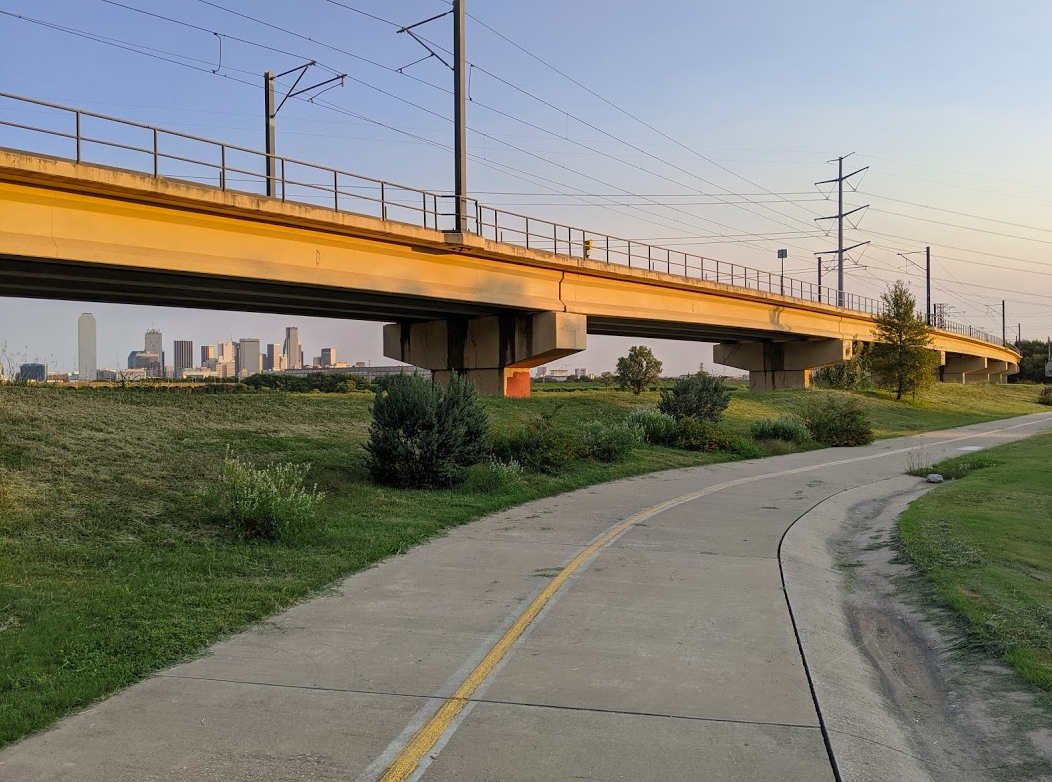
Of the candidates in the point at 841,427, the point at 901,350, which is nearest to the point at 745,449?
the point at 841,427

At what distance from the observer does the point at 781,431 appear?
97.7 ft

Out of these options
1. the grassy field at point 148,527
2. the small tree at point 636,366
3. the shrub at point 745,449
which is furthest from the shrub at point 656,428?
the small tree at point 636,366

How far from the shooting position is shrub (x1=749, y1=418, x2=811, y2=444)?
29672mm

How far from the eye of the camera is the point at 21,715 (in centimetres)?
523

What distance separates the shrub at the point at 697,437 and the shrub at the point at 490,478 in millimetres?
9782

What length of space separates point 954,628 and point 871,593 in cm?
185

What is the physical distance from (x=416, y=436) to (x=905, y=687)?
1046 cm

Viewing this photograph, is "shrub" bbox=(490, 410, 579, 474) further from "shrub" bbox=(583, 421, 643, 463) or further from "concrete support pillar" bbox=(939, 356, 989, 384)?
"concrete support pillar" bbox=(939, 356, 989, 384)

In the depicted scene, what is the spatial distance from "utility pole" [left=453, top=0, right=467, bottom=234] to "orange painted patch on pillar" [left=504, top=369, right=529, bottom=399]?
27.2ft

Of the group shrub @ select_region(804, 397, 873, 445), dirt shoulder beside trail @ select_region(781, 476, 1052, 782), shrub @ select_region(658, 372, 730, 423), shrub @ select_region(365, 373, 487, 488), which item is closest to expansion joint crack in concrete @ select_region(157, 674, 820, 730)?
dirt shoulder beside trail @ select_region(781, 476, 1052, 782)

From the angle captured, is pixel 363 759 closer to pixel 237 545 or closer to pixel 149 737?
pixel 149 737

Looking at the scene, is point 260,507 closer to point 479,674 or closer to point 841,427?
point 479,674

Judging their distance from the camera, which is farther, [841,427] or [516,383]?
[516,383]

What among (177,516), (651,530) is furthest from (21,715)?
(651,530)
